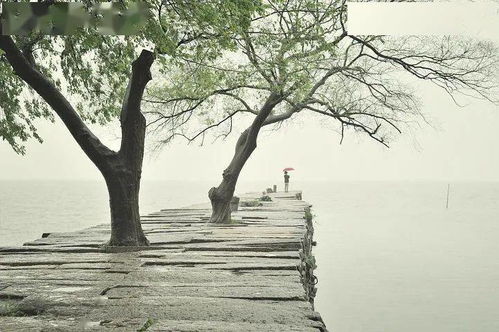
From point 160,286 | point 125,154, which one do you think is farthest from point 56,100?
point 160,286

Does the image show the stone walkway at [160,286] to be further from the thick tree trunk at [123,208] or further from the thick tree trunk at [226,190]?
the thick tree trunk at [226,190]

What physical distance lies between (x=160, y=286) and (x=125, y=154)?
3617 mm

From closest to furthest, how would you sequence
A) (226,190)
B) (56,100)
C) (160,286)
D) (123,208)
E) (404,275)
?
(160,286), (56,100), (123,208), (226,190), (404,275)

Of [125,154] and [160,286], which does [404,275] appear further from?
[160,286]

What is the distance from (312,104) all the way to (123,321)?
11.6 metres

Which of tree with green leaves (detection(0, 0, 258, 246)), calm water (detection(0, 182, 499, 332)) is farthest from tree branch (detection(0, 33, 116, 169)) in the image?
calm water (detection(0, 182, 499, 332))

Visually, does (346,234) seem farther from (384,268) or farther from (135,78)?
(135,78)

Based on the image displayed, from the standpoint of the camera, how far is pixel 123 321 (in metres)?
4.95

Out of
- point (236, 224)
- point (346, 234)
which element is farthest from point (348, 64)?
point (346, 234)

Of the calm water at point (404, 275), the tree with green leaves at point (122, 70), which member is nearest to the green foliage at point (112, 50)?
the tree with green leaves at point (122, 70)

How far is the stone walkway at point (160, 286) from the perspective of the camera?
16.4 ft

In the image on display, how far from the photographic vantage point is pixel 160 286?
21.6ft

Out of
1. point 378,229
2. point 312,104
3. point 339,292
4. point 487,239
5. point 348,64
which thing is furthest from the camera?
point 378,229

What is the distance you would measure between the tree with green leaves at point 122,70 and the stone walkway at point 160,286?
1.10 metres
